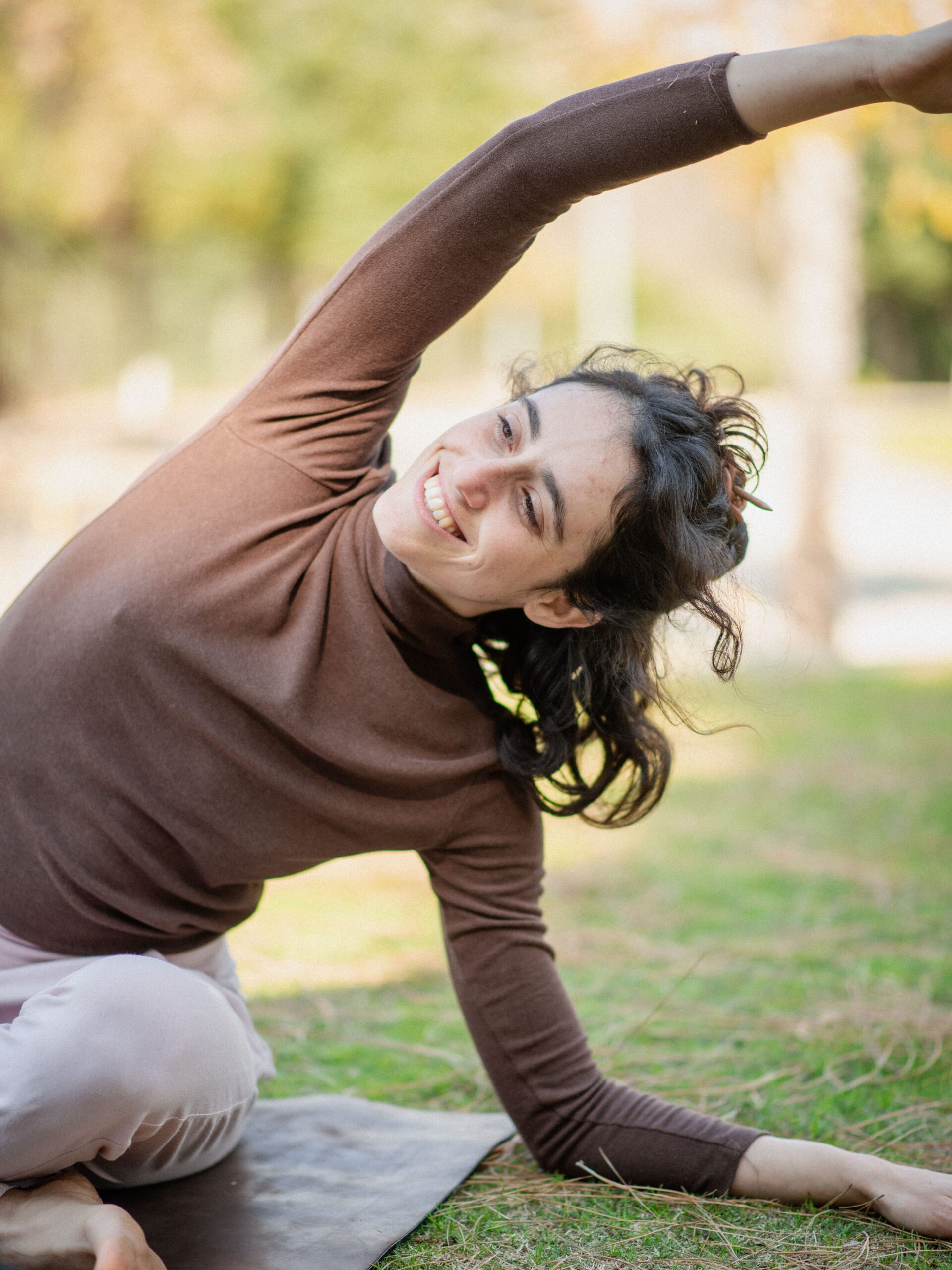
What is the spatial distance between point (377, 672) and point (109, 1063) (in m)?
0.62

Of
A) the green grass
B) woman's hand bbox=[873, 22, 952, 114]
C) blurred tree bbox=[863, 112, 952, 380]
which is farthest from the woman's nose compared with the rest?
blurred tree bbox=[863, 112, 952, 380]

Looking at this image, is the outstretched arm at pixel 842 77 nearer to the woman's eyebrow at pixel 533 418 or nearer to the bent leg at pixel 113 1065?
the woman's eyebrow at pixel 533 418

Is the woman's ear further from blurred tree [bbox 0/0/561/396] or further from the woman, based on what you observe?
blurred tree [bbox 0/0/561/396]

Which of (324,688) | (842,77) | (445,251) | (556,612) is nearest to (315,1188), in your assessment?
(324,688)

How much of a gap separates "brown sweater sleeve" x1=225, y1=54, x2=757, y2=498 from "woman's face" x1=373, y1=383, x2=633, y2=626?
6.3 inches

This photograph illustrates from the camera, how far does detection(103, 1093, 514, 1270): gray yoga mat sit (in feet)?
5.71

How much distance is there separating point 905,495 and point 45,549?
13.2 metres

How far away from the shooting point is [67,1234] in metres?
1.53

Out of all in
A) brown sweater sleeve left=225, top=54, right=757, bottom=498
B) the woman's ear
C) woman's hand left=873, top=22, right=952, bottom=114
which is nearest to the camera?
woman's hand left=873, top=22, right=952, bottom=114

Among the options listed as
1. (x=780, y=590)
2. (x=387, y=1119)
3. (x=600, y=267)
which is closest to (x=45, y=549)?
(x=780, y=590)

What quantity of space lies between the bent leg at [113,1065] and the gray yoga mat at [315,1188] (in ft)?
0.49

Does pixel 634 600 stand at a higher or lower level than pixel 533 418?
lower

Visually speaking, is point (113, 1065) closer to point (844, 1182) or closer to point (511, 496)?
point (511, 496)

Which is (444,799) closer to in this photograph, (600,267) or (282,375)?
(282,375)
